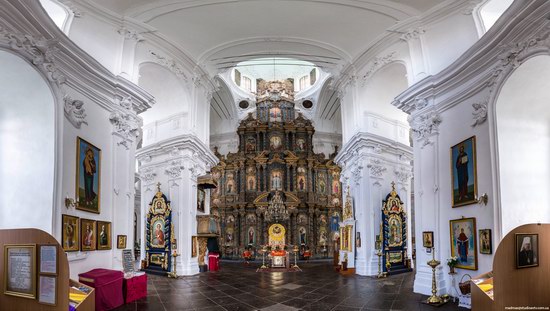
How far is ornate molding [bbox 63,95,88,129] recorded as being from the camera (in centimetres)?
794

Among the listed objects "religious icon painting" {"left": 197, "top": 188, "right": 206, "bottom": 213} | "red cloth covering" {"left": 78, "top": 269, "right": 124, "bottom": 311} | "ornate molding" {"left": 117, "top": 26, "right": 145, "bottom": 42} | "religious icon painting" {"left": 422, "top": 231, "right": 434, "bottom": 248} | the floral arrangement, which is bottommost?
"red cloth covering" {"left": 78, "top": 269, "right": 124, "bottom": 311}

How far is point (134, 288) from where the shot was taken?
29.3 feet

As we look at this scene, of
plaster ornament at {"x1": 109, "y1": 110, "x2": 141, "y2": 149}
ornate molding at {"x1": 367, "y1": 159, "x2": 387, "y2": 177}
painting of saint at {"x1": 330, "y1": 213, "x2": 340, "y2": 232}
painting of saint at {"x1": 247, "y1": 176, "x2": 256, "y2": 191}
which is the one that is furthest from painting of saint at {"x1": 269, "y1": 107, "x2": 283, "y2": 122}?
plaster ornament at {"x1": 109, "y1": 110, "x2": 141, "y2": 149}

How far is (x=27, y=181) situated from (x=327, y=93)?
63.9 ft

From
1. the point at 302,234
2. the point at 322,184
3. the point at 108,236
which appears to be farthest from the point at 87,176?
the point at 322,184

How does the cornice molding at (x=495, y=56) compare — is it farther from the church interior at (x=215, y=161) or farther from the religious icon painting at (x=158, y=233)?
the religious icon painting at (x=158, y=233)

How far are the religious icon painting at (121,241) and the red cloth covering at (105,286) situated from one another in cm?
126

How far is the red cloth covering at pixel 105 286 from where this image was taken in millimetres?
7719

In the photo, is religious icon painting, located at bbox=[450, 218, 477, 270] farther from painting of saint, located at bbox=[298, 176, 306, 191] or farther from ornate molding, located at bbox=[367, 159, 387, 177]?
painting of saint, located at bbox=[298, 176, 306, 191]

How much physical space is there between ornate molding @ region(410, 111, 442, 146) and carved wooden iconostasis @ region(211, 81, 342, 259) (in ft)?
43.8

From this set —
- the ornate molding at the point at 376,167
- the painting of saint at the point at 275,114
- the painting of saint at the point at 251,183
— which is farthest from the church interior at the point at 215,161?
the painting of saint at the point at 275,114

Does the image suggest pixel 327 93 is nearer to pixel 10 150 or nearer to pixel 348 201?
pixel 348 201

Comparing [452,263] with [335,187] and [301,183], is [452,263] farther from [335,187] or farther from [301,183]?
[335,187]

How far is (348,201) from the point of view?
51.1 feet
